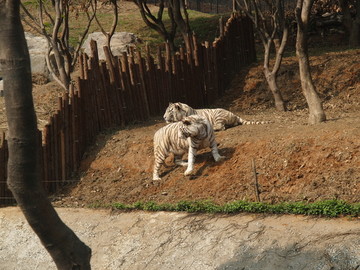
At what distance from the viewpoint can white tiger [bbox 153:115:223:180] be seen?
476 inches

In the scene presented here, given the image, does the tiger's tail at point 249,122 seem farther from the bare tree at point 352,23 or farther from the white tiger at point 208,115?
the bare tree at point 352,23

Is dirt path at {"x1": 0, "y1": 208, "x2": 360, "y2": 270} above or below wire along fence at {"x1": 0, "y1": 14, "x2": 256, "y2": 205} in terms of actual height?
below

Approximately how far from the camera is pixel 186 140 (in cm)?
1245

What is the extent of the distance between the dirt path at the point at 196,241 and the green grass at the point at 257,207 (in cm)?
12

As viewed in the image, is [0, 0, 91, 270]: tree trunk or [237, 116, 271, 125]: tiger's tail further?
[237, 116, 271, 125]: tiger's tail

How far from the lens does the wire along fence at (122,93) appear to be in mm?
13734

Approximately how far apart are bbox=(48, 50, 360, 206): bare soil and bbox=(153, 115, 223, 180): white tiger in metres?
0.23

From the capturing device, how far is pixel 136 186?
12.9m

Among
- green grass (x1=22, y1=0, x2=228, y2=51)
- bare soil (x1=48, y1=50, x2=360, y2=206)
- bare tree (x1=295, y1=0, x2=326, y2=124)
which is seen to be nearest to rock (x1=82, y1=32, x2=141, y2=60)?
green grass (x1=22, y1=0, x2=228, y2=51)

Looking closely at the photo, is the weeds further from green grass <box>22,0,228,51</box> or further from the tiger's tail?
green grass <box>22,0,228,51</box>

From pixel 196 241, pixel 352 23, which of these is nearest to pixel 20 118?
pixel 196 241

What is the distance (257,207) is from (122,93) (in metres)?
5.29

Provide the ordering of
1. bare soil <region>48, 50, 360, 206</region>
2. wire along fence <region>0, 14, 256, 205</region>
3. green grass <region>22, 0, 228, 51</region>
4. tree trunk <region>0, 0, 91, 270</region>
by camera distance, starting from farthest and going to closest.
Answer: green grass <region>22, 0, 228, 51</region>, wire along fence <region>0, 14, 256, 205</region>, bare soil <region>48, 50, 360, 206</region>, tree trunk <region>0, 0, 91, 270</region>

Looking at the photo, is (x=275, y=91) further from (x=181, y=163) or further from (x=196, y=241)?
(x=196, y=241)
